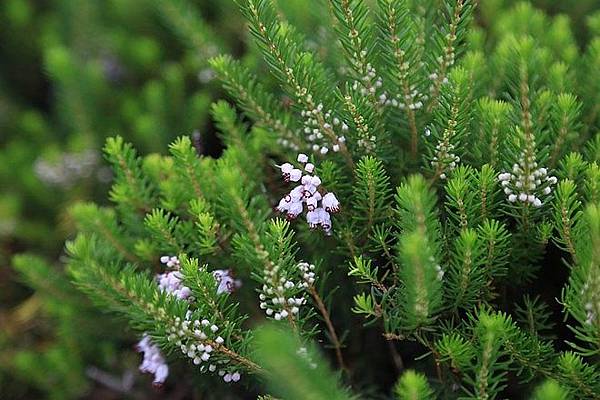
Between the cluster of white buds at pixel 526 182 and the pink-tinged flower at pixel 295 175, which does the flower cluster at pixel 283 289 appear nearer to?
the pink-tinged flower at pixel 295 175

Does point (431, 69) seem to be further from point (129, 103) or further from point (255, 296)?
point (129, 103)

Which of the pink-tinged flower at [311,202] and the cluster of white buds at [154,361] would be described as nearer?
the pink-tinged flower at [311,202]

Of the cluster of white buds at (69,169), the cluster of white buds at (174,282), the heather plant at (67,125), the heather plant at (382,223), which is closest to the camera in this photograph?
the heather plant at (382,223)

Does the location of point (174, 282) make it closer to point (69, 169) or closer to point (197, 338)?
point (197, 338)

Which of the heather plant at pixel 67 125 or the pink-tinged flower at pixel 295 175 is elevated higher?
the pink-tinged flower at pixel 295 175

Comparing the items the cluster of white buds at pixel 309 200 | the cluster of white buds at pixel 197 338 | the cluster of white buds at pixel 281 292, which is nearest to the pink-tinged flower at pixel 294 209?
the cluster of white buds at pixel 309 200

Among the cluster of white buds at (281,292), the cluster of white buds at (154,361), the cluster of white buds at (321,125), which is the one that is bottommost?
the cluster of white buds at (154,361)

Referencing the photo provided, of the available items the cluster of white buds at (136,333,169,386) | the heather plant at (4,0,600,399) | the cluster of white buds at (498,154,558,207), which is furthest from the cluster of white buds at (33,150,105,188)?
the cluster of white buds at (498,154,558,207)

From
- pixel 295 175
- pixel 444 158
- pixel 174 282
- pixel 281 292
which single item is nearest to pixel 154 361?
pixel 174 282
